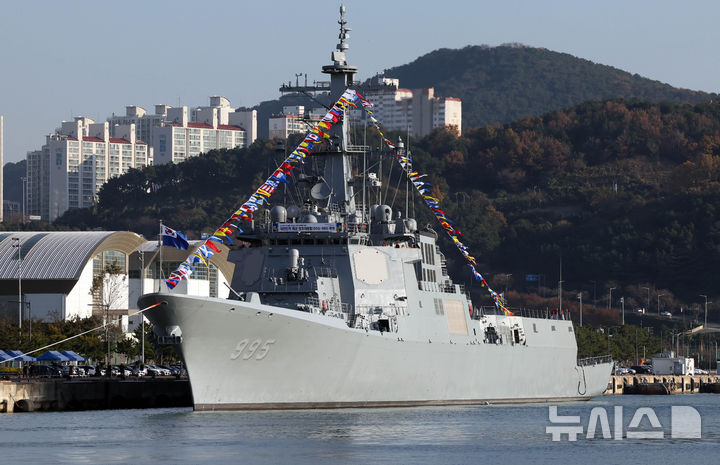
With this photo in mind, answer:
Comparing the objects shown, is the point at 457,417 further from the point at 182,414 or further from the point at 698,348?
the point at 698,348

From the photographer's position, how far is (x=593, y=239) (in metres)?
173

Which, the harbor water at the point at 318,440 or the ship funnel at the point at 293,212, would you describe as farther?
the ship funnel at the point at 293,212

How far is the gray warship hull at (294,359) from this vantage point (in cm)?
4750

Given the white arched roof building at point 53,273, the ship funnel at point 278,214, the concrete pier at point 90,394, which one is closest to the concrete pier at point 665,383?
the white arched roof building at point 53,273

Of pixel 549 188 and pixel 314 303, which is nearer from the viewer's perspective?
pixel 314 303

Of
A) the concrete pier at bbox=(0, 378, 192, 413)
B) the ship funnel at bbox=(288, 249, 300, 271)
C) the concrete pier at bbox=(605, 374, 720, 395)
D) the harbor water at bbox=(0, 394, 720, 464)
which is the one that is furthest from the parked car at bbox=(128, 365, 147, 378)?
the concrete pier at bbox=(605, 374, 720, 395)

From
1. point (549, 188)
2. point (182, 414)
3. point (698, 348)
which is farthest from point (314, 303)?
point (549, 188)

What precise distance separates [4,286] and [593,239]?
9145cm

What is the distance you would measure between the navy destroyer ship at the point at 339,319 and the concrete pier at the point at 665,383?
3544 cm

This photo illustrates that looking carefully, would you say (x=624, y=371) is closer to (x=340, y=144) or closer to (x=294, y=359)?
(x=340, y=144)

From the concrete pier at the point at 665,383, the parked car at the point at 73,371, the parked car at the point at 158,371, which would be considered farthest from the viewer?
the concrete pier at the point at 665,383

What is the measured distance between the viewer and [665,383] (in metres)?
102

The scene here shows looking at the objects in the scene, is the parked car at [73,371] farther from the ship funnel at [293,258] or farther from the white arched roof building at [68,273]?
the white arched roof building at [68,273]

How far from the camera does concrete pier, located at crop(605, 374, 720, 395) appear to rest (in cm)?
9919
